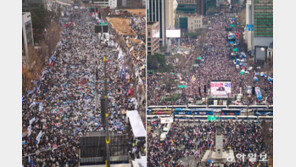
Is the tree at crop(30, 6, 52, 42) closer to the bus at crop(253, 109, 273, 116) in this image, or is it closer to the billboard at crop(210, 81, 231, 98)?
the billboard at crop(210, 81, 231, 98)

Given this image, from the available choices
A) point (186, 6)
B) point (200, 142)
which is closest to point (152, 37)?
point (186, 6)

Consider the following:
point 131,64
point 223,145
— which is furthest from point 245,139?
point 131,64

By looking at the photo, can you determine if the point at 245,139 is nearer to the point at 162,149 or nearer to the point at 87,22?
the point at 162,149

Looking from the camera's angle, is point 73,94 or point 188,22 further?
point 188,22

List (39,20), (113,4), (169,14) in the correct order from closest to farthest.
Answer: (39,20) < (113,4) < (169,14)

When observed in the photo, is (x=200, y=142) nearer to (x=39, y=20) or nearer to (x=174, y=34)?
(x=174, y=34)
